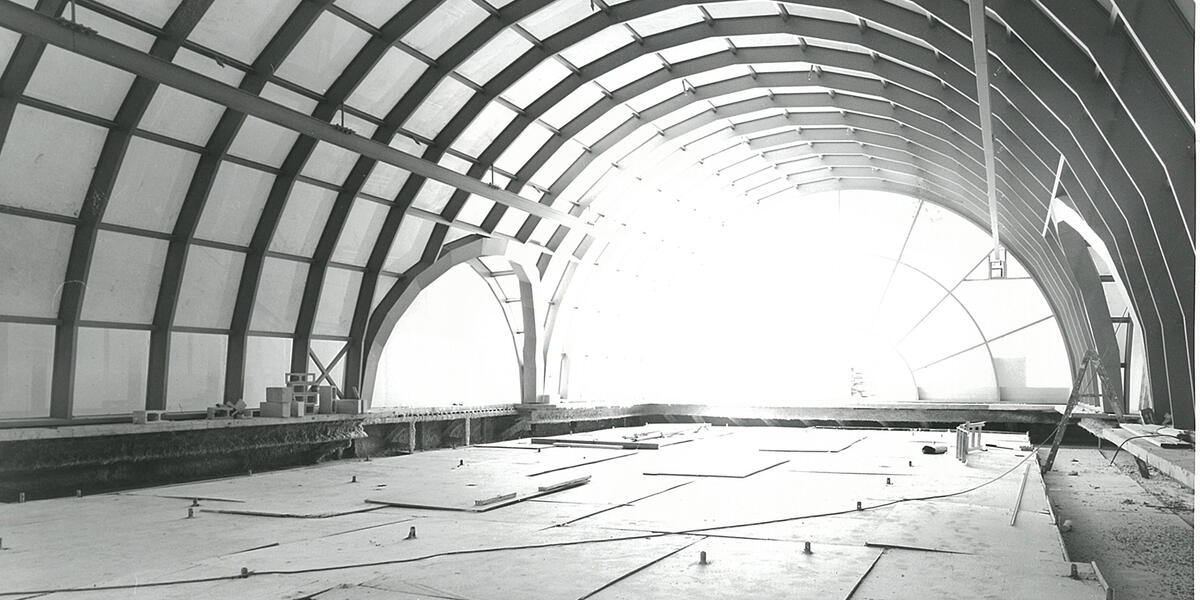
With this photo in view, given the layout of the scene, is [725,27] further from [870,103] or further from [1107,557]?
[1107,557]

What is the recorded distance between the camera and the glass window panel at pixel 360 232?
1073 inches

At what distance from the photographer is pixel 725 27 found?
2520 cm

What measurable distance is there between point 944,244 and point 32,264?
41048 mm

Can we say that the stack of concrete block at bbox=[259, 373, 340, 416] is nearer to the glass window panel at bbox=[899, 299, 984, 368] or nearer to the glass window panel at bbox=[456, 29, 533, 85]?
the glass window panel at bbox=[456, 29, 533, 85]

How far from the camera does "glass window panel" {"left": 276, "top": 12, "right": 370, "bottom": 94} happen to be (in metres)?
21.0

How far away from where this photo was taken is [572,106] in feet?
96.4

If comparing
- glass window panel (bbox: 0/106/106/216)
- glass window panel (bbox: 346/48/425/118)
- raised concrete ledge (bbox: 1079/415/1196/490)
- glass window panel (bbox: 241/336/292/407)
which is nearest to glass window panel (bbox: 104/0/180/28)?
glass window panel (bbox: 0/106/106/216)

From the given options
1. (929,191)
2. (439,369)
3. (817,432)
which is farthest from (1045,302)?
(439,369)

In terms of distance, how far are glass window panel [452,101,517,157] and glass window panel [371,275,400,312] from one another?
16.6ft

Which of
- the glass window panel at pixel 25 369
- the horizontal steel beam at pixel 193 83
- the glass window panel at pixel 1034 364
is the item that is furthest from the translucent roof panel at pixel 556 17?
the glass window panel at pixel 1034 364

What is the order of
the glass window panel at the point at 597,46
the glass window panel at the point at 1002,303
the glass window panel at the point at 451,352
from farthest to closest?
the glass window panel at the point at 1002,303, the glass window panel at the point at 451,352, the glass window panel at the point at 597,46

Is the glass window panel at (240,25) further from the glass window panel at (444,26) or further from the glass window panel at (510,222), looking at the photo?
the glass window panel at (510,222)

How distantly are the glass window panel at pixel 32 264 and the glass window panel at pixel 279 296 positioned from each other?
5.46 m

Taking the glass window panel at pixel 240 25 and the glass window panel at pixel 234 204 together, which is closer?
the glass window panel at pixel 240 25
